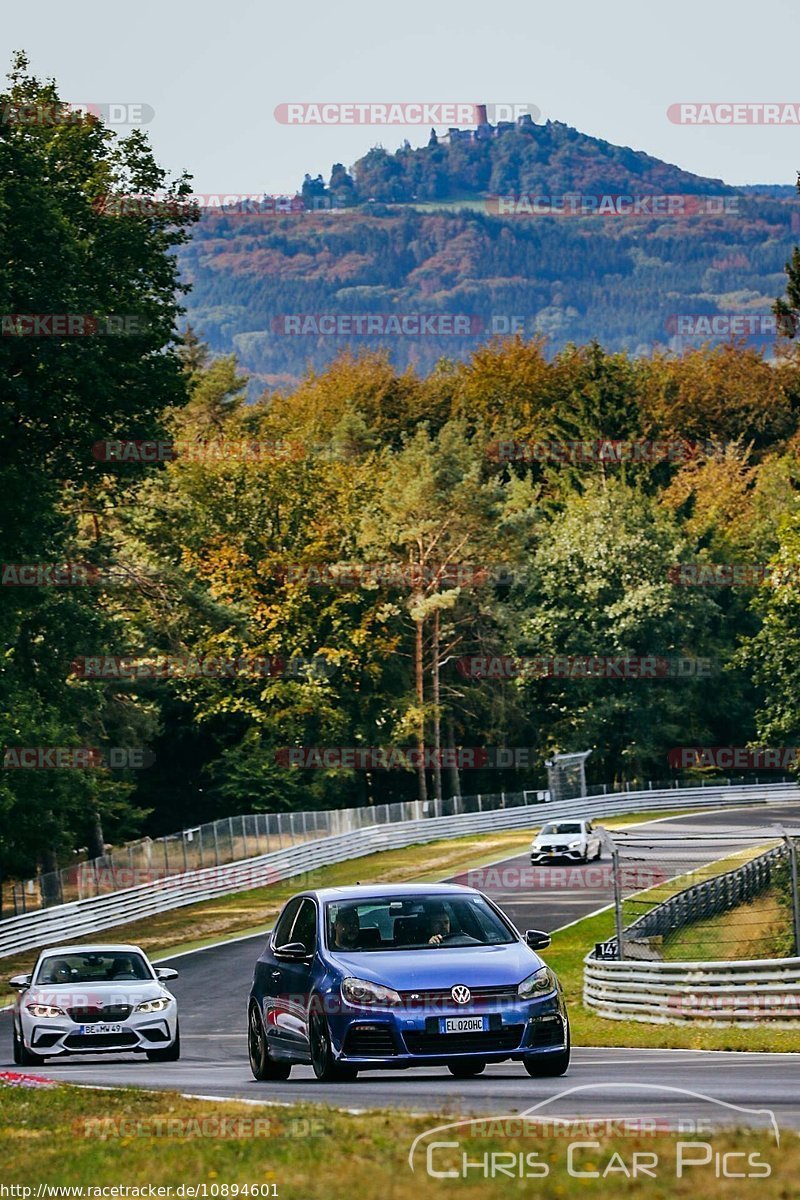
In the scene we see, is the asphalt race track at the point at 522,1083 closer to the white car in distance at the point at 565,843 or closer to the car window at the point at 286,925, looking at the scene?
the car window at the point at 286,925

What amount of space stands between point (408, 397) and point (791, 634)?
60769 mm

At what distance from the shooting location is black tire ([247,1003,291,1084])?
15773 mm

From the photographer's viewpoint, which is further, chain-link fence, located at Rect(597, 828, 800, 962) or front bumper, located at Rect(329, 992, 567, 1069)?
chain-link fence, located at Rect(597, 828, 800, 962)

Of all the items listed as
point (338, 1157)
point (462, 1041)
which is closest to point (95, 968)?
point (462, 1041)

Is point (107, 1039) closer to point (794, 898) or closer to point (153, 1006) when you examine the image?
point (153, 1006)

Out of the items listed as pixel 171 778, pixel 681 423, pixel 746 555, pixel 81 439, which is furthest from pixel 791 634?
pixel 681 423

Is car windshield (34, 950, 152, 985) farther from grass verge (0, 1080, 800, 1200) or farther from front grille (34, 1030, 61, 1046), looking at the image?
grass verge (0, 1080, 800, 1200)

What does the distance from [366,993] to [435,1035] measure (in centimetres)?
57

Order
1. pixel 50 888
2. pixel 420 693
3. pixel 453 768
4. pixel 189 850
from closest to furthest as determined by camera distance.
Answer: pixel 50 888, pixel 189 850, pixel 420 693, pixel 453 768

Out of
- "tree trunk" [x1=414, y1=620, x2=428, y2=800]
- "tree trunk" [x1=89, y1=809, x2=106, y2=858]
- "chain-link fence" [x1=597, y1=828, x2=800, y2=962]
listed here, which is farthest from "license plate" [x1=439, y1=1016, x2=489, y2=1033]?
"tree trunk" [x1=414, y1=620, x2=428, y2=800]

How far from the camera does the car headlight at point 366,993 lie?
1383 cm

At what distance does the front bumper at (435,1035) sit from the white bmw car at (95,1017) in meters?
6.80

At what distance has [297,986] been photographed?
14812 mm

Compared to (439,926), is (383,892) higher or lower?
higher
